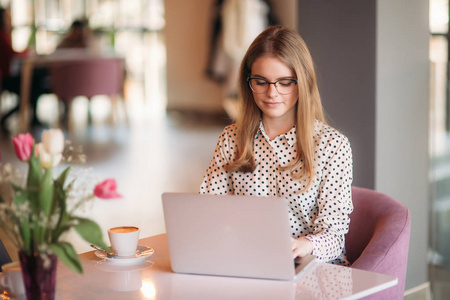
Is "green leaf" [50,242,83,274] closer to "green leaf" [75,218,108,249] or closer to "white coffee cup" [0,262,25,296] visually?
"green leaf" [75,218,108,249]

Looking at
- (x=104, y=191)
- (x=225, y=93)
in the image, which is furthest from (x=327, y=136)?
(x=225, y=93)

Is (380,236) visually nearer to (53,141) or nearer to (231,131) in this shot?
(231,131)

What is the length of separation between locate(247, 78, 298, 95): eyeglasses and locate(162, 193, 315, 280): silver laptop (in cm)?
57

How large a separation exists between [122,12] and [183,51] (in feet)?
5.26

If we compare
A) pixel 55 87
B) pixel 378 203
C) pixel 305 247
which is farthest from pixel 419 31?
pixel 55 87

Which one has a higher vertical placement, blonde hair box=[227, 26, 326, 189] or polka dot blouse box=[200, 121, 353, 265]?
blonde hair box=[227, 26, 326, 189]

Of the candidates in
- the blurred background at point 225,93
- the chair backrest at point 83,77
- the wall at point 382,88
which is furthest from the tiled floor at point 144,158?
the wall at point 382,88

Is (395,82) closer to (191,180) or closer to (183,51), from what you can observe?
(191,180)

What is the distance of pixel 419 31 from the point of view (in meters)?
3.29

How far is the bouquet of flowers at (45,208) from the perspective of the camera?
124 cm

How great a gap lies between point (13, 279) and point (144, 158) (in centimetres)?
567

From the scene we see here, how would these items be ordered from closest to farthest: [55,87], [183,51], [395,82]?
[395,82] < [55,87] < [183,51]

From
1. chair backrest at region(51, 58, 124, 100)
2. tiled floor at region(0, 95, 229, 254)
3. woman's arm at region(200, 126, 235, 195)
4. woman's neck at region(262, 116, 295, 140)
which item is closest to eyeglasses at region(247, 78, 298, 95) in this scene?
woman's neck at region(262, 116, 295, 140)

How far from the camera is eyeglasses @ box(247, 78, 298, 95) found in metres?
1.97
